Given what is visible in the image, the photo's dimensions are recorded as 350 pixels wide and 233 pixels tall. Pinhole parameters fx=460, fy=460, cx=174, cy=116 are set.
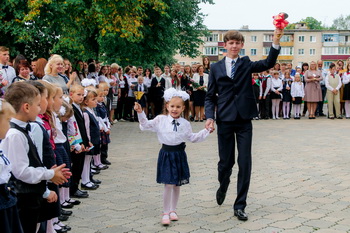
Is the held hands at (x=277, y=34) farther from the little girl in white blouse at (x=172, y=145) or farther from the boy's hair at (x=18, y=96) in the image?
the boy's hair at (x=18, y=96)

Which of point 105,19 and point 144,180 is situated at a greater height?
point 105,19

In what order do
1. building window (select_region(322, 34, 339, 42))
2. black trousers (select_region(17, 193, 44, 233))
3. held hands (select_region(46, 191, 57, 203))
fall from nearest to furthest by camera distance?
1. black trousers (select_region(17, 193, 44, 233))
2. held hands (select_region(46, 191, 57, 203))
3. building window (select_region(322, 34, 339, 42))

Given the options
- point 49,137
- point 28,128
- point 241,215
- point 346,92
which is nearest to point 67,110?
point 49,137

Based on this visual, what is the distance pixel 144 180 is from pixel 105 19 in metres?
10.9

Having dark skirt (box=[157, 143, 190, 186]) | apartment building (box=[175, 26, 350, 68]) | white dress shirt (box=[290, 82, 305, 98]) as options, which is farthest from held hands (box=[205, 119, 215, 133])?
apartment building (box=[175, 26, 350, 68])

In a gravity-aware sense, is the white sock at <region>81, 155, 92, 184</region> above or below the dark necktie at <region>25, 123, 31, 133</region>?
below

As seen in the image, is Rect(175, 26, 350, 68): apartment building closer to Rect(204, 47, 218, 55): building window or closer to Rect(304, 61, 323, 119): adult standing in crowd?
Rect(204, 47, 218, 55): building window

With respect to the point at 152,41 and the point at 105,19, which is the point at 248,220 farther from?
the point at 152,41

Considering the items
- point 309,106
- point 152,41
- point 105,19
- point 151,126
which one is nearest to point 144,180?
point 151,126

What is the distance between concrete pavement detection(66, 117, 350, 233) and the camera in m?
5.30

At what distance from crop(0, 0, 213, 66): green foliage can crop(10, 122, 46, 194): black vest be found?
10.1 m

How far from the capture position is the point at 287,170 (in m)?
8.46

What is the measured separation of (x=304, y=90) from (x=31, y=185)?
1733 cm

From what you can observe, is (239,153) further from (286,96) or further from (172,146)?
(286,96)
